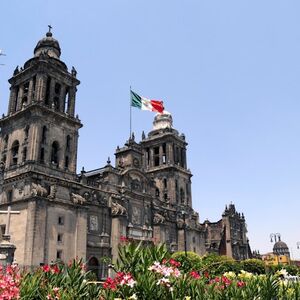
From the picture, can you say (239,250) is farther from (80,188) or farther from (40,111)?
(40,111)

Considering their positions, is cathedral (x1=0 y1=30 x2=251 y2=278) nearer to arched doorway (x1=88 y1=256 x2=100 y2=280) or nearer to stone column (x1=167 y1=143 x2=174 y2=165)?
arched doorway (x1=88 y1=256 x2=100 y2=280)

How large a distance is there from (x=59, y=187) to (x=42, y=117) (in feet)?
30.0

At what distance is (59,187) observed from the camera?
43.6 metres

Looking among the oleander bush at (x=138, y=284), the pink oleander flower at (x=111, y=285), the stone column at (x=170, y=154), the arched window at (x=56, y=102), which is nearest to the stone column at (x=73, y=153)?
the arched window at (x=56, y=102)

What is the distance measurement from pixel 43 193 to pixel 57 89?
52.6ft

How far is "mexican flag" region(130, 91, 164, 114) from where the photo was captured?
52750mm

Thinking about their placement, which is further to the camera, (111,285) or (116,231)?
(116,231)

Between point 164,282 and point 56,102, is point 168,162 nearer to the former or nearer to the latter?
point 56,102

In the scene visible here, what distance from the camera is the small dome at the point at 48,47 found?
1967 inches

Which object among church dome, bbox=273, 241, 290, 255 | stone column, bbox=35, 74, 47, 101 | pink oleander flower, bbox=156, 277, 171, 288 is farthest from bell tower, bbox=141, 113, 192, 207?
church dome, bbox=273, 241, 290, 255

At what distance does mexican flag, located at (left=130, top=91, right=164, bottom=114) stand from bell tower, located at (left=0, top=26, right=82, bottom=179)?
8525mm

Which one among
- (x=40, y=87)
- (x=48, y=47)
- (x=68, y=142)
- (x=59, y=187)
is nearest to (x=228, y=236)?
(x=68, y=142)

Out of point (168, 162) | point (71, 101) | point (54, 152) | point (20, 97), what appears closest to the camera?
point (54, 152)

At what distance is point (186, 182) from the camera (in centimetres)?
6962
